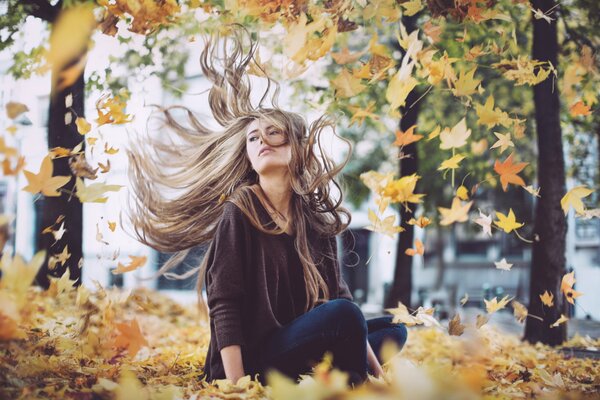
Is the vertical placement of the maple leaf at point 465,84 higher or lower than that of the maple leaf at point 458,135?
higher

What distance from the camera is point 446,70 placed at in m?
2.35

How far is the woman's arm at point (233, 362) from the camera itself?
2.21 meters

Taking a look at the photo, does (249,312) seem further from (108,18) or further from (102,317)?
(108,18)

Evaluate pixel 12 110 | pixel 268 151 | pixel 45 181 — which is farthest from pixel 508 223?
pixel 12 110

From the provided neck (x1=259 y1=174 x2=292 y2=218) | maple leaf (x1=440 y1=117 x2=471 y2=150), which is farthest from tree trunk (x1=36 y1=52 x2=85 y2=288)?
maple leaf (x1=440 y1=117 x2=471 y2=150)

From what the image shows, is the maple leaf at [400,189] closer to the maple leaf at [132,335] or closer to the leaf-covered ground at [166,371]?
the leaf-covered ground at [166,371]

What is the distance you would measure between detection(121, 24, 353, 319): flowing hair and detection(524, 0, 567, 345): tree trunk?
7.88 feet

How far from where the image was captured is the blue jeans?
2176 mm

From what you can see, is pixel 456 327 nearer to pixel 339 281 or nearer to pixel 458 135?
pixel 339 281

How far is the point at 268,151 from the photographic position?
8.41ft

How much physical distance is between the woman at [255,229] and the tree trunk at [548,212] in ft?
7.22

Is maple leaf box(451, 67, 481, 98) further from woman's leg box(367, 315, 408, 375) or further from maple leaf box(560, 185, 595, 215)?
woman's leg box(367, 315, 408, 375)

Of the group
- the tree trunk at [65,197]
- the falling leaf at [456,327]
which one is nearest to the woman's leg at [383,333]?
the falling leaf at [456,327]

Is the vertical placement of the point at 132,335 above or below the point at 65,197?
below
